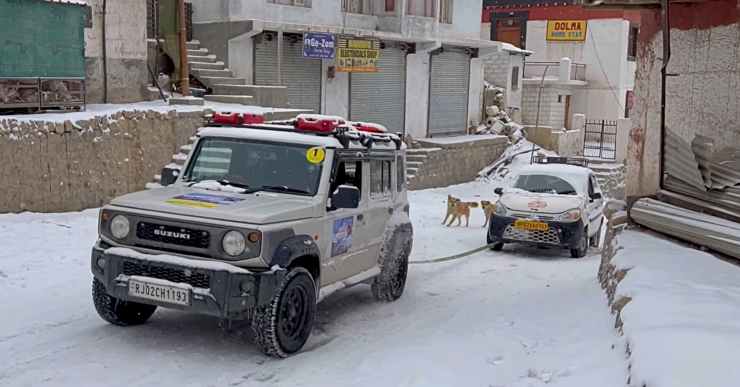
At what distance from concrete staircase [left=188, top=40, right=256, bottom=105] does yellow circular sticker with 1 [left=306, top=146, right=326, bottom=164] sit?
11.4 metres

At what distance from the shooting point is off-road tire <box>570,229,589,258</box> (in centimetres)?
1254

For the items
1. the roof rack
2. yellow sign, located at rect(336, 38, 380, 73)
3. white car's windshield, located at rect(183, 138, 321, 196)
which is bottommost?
white car's windshield, located at rect(183, 138, 321, 196)

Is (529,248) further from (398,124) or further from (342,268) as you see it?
(398,124)

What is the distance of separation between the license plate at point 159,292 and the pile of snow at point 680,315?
11.1 feet

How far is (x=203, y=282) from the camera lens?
19.3ft

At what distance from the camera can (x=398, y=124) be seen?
25.6 m

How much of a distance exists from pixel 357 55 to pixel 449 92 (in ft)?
22.1

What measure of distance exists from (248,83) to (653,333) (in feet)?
55.0

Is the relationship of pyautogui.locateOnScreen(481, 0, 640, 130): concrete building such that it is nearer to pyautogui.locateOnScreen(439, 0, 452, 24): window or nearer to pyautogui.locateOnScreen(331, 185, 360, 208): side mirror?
pyautogui.locateOnScreen(439, 0, 452, 24): window

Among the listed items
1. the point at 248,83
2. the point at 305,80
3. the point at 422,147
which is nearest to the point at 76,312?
the point at 248,83

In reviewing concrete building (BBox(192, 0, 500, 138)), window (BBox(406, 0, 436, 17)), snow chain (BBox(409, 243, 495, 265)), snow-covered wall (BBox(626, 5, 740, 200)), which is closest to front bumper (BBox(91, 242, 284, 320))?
snow-covered wall (BBox(626, 5, 740, 200))

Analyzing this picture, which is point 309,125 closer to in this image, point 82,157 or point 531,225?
point 531,225

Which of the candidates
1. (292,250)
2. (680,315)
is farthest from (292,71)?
(680,315)

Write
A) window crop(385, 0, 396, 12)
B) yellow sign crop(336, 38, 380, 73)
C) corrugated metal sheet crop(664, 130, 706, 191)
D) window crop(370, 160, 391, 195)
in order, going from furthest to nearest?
1. window crop(385, 0, 396, 12)
2. yellow sign crop(336, 38, 380, 73)
3. window crop(370, 160, 391, 195)
4. corrugated metal sheet crop(664, 130, 706, 191)
